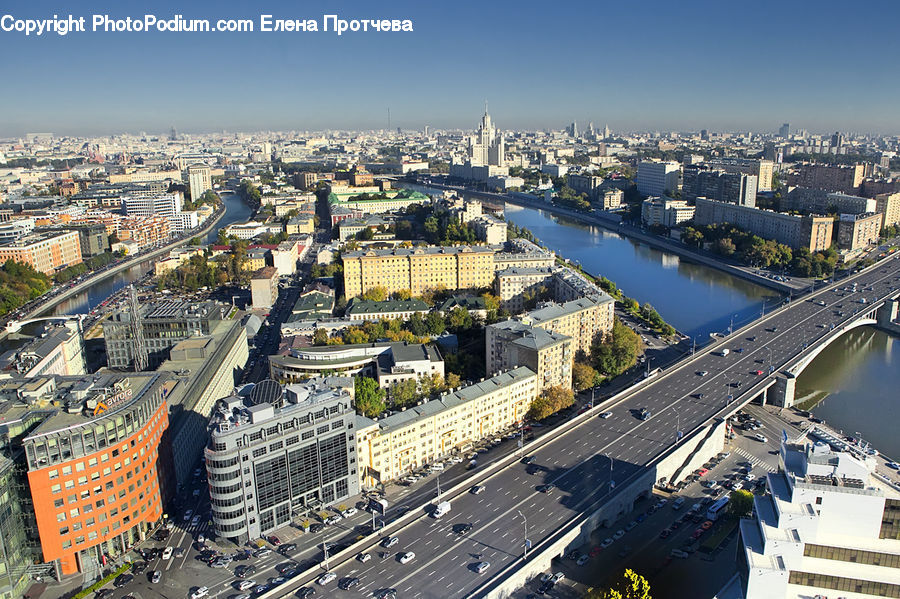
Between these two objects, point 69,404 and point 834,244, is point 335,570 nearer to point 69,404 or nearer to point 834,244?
point 69,404

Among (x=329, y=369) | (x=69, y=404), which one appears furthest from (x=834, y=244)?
(x=69, y=404)

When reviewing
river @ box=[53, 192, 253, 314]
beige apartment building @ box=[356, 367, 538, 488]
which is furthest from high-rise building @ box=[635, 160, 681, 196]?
beige apartment building @ box=[356, 367, 538, 488]

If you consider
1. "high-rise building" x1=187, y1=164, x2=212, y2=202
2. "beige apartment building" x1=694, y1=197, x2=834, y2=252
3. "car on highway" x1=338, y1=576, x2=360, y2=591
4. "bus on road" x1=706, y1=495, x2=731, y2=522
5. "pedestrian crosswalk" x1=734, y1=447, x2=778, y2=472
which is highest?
"high-rise building" x1=187, y1=164, x2=212, y2=202

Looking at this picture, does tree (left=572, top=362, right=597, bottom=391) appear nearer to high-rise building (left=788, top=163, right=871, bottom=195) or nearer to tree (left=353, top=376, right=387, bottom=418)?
tree (left=353, top=376, right=387, bottom=418)

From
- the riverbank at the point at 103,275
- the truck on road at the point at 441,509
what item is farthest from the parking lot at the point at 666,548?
the riverbank at the point at 103,275

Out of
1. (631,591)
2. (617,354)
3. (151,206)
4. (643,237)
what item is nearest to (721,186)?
(643,237)
